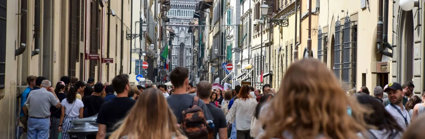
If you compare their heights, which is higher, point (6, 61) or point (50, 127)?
→ point (6, 61)

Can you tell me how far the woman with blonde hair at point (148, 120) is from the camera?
5.54m

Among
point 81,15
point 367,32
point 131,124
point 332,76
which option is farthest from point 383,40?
point 332,76

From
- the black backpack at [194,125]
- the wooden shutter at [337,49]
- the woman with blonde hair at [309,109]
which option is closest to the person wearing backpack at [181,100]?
the black backpack at [194,125]

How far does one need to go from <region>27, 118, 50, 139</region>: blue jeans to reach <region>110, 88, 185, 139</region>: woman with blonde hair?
28.4 feet

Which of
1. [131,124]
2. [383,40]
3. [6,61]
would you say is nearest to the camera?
[131,124]

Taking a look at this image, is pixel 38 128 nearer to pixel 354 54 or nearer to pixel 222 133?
pixel 222 133

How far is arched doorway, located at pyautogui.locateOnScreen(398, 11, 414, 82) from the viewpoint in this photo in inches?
763

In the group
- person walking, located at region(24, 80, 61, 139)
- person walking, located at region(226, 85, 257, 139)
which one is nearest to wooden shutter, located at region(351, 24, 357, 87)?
person walking, located at region(226, 85, 257, 139)

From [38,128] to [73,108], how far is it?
2.30 ft

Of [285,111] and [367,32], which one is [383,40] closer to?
[367,32]

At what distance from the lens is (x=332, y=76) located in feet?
13.2

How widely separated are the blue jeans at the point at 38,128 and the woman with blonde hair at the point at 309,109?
10.6 metres

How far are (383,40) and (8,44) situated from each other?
10227 millimetres

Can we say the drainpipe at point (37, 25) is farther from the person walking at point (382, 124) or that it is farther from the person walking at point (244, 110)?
the person walking at point (382, 124)
